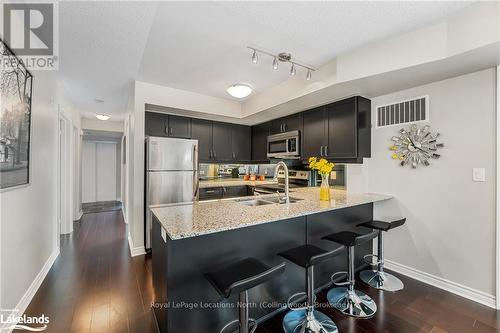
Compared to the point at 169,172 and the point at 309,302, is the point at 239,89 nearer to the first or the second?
the point at 169,172

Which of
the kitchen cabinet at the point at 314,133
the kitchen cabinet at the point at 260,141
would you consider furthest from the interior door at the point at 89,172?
the kitchen cabinet at the point at 314,133

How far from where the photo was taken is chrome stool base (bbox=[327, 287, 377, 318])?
194 cm

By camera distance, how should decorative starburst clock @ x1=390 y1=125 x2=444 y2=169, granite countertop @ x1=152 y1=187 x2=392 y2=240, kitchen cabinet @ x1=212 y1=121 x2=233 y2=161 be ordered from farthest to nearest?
kitchen cabinet @ x1=212 y1=121 x2=233 y2=161 → decorative starburst clock @ x1=390 y1=125 x2=444 y2=169 → granite countertop @ x1=152 y1=187 x2=392 y2=240

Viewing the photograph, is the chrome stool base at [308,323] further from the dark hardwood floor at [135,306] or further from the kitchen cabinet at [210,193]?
the kitchen cabinet at [210,193]

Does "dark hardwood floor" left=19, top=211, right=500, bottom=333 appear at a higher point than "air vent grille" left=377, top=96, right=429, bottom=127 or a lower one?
lower

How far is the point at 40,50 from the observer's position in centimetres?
225

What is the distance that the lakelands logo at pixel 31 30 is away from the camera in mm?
1625

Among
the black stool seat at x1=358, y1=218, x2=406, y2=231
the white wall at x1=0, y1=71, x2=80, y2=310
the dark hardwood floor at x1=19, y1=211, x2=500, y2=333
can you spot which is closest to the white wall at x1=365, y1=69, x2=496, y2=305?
the dark hardwood floor at x1=19, y1=211, x2=500, y2=333

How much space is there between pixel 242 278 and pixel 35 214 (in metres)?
2.36

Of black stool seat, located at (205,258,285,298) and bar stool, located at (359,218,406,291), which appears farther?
bar stool, located at (359,218,406,291)

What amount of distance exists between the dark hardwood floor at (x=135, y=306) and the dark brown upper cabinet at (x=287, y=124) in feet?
8.09

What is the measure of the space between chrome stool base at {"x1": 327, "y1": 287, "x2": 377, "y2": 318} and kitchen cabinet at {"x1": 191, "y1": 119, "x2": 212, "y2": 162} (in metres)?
2.98

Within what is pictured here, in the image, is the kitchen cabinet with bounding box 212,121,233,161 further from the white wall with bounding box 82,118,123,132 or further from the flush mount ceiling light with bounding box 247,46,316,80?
the white wall with bounding box 82,118,123,132

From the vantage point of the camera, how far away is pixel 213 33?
6.66ft
